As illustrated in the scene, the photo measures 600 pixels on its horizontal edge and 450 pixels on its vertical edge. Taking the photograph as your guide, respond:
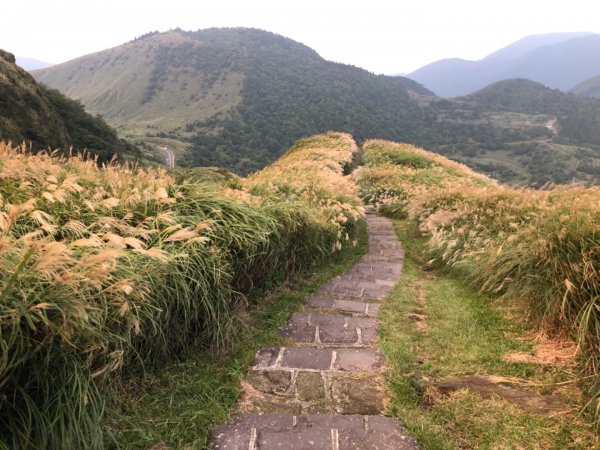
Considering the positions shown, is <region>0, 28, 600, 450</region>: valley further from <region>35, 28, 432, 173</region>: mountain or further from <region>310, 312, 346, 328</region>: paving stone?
<region>35, 28, 432, 173</region>: mountain

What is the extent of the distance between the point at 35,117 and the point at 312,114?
306 ft

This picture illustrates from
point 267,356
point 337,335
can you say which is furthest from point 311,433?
point 337,335

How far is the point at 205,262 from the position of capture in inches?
142

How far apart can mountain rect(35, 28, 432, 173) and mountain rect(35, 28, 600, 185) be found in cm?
45

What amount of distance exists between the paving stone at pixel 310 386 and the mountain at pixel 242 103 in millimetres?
72857

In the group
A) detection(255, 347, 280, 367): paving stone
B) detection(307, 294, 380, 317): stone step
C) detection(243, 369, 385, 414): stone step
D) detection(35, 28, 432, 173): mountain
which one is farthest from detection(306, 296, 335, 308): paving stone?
detection(35, 28, 432, 173): mountain

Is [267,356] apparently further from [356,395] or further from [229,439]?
[229,439]

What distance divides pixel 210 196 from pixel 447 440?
3.41 m

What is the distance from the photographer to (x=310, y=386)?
3.33 m

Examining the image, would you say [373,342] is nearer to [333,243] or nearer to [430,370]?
[430,370]

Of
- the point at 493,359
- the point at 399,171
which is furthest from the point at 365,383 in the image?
the point at 399,171

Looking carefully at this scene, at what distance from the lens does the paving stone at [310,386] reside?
10.5ft

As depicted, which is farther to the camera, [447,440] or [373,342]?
[373,342]

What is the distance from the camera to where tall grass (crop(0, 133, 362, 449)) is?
197 cm
